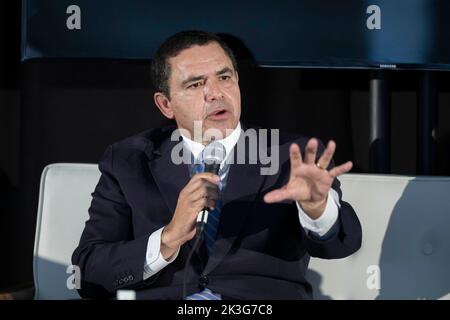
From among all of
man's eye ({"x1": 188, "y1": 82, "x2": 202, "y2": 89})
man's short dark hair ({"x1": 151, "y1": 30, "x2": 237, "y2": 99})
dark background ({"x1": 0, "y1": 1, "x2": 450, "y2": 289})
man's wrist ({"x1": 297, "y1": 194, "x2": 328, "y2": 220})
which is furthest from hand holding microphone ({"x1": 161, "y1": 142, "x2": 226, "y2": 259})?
dark background ({"x1": 0, "y1": 1, "x2": 450, "y2": 289})

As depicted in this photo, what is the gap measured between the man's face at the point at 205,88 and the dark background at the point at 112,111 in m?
0.70

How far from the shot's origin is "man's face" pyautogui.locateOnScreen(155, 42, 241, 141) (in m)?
2.22

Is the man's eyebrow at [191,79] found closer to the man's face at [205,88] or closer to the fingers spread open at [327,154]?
the man's face at [205,88]

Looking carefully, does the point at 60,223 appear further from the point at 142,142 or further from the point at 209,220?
the point at 209,220

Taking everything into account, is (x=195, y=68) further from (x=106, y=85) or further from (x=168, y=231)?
(x=106, y=85)

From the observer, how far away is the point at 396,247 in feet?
8.04

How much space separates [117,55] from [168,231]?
34.6 inches

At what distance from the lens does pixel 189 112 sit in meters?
2.31

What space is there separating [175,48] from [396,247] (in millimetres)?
930

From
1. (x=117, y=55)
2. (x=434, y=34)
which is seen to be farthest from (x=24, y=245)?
(x=434, y=34)

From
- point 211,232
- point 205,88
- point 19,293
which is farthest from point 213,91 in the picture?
point 19,293

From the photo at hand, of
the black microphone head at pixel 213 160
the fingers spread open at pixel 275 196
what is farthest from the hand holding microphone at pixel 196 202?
the fingers spread open at pixel 275 196

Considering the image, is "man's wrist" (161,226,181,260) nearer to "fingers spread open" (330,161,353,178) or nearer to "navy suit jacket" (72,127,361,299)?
"navy suit jacket" (72,127,361,299)

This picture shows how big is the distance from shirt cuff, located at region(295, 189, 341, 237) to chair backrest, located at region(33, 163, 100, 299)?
0.81 meters
